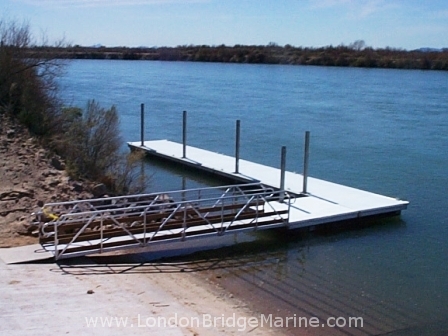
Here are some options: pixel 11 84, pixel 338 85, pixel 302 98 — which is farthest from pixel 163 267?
pixel 338 85

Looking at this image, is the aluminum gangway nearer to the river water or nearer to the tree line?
A: the river water

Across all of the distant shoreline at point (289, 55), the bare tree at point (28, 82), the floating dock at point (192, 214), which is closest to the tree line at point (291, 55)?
the distant shoreline at point (289, 55)

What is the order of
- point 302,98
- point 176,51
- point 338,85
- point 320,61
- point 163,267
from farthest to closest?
point 176,51, point 320,61, point 338,85, point 302,98, point 163,267

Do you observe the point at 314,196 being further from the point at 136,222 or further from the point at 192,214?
the point at 136,222

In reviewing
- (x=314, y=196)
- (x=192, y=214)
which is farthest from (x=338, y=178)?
(x=192, y=214)

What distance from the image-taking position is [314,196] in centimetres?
1575

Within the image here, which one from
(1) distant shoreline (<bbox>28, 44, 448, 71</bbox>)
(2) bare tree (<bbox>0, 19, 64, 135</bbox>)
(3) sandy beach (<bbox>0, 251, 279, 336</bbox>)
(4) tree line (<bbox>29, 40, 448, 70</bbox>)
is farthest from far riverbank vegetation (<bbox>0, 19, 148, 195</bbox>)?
(1) distant shoreline (<bbox>28, 44, 448, 71</bbox>)

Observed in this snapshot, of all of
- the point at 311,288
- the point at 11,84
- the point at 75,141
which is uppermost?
the point at 11,84

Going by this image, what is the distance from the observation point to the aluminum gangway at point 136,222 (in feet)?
34.7

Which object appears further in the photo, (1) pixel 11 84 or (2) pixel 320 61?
(2) pixel 320 61

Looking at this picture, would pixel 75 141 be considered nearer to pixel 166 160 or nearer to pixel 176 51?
pixel 166 160

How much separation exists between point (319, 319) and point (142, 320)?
114 inches

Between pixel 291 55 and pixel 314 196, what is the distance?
85.5 m

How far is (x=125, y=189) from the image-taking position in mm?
15648
